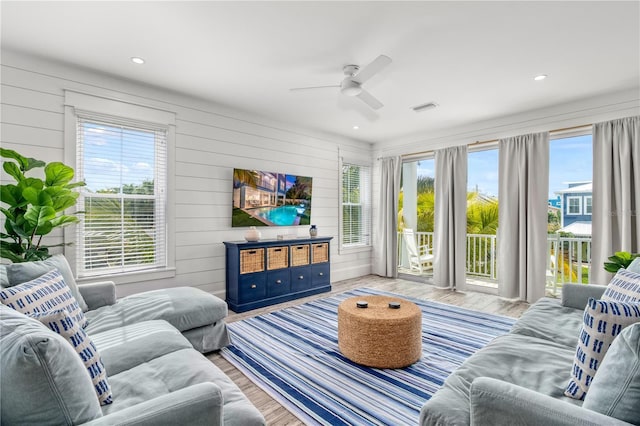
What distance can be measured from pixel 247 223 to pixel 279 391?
262 cm

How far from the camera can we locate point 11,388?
92 centimetres

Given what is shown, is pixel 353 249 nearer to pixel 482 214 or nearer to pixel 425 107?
pixel 482 214

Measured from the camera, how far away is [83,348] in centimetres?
134

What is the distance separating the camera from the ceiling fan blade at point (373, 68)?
2471mm

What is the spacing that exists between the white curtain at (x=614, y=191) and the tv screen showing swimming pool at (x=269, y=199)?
3819 millimetres

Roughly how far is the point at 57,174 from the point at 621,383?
3704mm

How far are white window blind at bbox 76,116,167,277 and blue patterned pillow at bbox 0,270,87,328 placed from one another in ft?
5.07

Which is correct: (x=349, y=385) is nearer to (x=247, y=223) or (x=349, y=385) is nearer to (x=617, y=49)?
(x=247, y=223)

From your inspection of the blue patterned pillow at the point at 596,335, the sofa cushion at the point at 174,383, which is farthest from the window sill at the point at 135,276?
the blue patterned pillow at the point at 596,335

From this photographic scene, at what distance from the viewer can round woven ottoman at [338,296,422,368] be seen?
2.50 metres

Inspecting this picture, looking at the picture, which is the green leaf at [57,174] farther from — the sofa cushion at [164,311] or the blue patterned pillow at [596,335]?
the blue patterned pillow at [596,335]

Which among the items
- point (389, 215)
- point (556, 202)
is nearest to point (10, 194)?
point (389, 215)

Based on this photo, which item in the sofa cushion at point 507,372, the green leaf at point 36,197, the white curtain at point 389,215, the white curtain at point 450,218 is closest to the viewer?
the sofa cushion at point 507,372

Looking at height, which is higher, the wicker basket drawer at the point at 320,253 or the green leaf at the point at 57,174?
the green leaf at the point at 57,174
